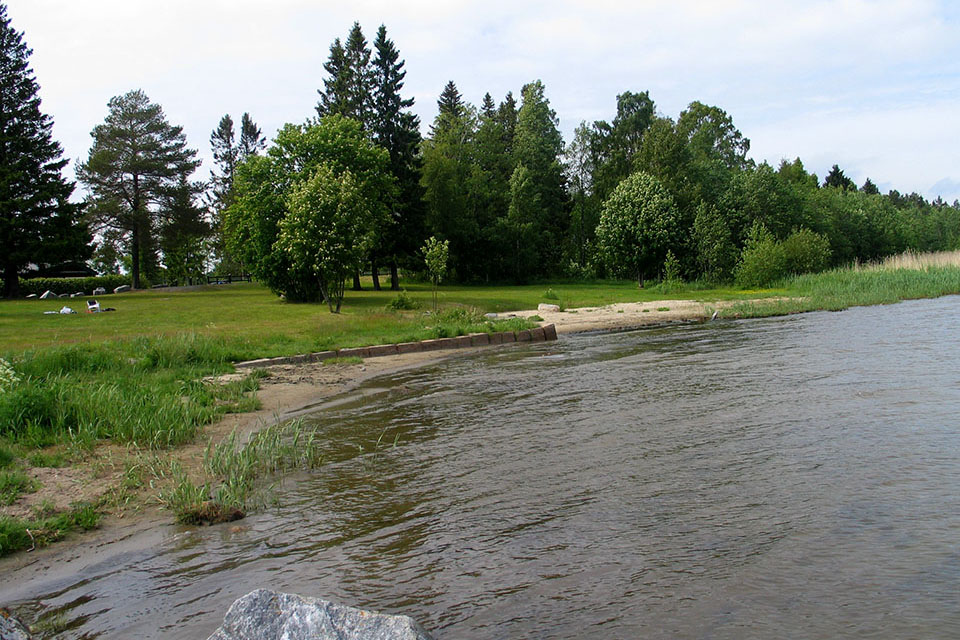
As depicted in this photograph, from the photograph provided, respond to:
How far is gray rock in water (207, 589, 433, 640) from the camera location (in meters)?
3.68

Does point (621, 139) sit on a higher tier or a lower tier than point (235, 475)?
higher

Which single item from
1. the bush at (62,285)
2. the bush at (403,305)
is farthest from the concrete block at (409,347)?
the bush at (62,285)

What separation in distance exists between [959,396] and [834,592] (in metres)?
8.05

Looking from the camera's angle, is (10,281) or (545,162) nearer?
(10,281)

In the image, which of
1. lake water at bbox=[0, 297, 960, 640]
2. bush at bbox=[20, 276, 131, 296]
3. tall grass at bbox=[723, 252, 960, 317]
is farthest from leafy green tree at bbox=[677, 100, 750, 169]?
lake water at bbox=[0, 297, 960, 640]

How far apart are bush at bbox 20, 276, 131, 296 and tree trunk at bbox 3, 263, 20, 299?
1833 mm

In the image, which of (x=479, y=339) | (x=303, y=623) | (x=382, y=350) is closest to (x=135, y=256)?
(x=479, y=339)

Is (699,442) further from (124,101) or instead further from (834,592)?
(124,101)

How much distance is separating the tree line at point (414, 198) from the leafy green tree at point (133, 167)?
146 millimetres

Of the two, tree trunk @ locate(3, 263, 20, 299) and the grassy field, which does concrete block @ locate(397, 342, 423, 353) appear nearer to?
the grassy field

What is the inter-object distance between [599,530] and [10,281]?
47347 millimetres

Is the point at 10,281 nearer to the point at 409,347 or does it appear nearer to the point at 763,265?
the point at 409,347

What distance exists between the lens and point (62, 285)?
47250 mm

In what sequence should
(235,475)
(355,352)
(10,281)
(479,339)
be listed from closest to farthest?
1. (235,475)
2. (355,352)
3. (479,339)
4. (10,281)
